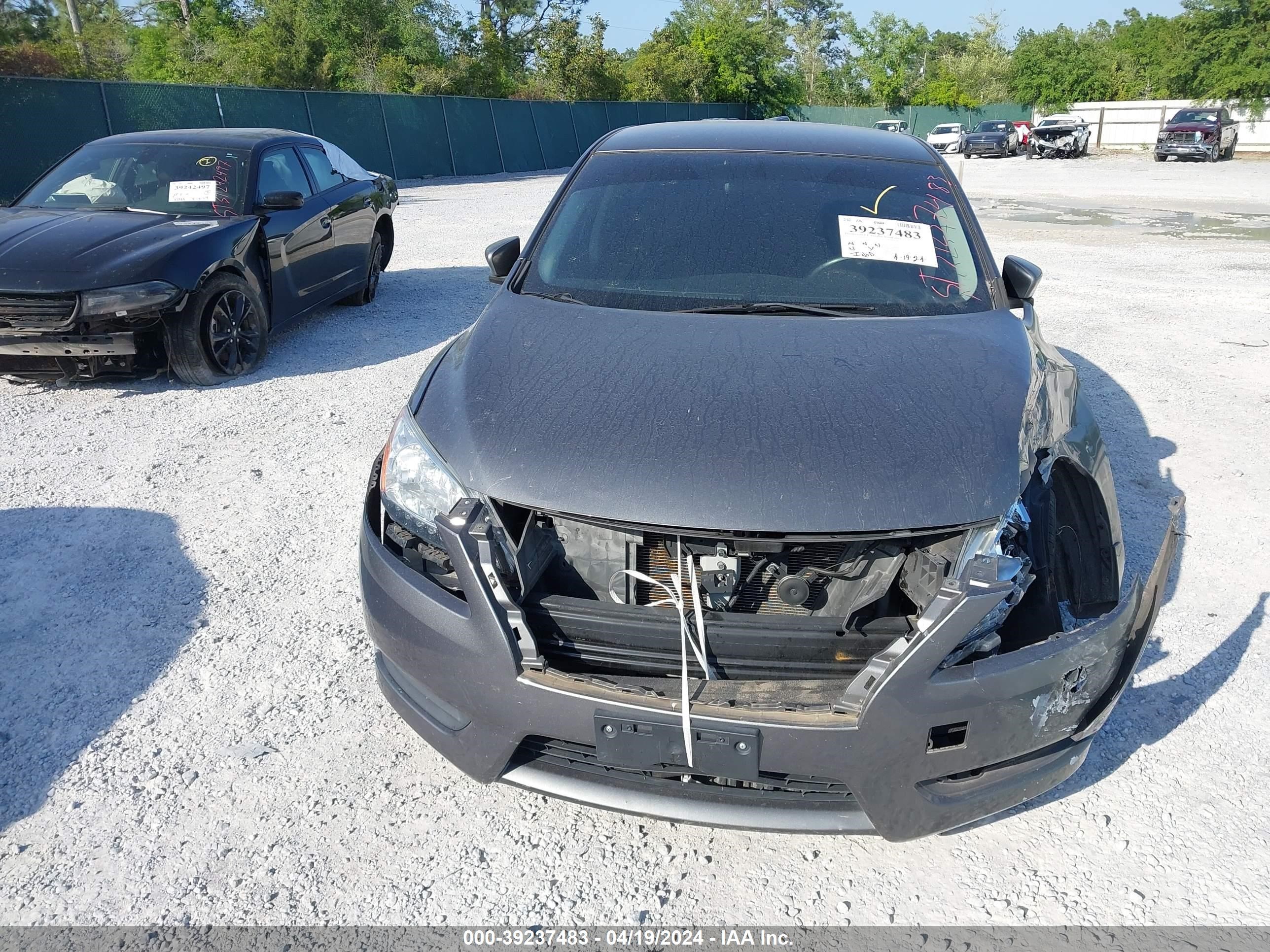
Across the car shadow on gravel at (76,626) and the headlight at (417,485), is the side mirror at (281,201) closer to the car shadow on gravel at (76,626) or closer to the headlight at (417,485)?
the car shadow on gravel at (76,626)

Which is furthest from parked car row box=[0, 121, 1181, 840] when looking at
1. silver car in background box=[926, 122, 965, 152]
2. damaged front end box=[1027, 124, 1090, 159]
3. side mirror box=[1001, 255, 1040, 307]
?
silver car in background box=[926, 122, 965, 152]

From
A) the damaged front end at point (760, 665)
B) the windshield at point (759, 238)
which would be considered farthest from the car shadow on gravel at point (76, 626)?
the windshield at point (759, 238)

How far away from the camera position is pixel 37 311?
16.5ft

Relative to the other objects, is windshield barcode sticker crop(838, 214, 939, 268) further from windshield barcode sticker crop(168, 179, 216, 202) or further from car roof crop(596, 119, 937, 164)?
windshield barcode sticker crop(168, 179, 216, 202)

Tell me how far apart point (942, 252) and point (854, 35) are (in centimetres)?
8805

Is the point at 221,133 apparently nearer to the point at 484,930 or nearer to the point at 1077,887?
the point at 484,930

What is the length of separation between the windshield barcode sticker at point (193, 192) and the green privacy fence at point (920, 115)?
5262cm

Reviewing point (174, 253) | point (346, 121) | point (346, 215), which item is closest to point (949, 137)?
point (346, 121)

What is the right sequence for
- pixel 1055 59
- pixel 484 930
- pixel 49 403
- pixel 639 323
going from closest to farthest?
pixel 484 930, pixel 639 323, pixel 49 403, pixel 1055 59

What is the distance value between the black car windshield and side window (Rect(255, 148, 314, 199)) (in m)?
0.13

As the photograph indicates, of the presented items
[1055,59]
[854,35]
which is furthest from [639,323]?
[854,35]

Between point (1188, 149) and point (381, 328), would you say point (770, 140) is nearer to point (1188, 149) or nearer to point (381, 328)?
point (381, 328)

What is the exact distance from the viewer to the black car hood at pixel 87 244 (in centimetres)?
505

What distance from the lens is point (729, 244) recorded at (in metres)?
3.15
